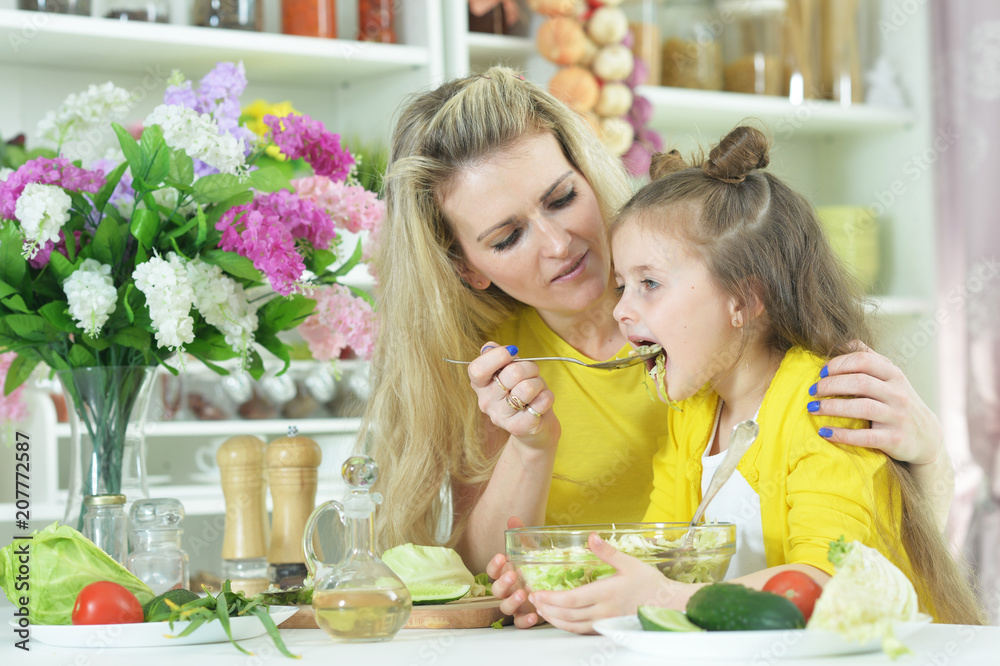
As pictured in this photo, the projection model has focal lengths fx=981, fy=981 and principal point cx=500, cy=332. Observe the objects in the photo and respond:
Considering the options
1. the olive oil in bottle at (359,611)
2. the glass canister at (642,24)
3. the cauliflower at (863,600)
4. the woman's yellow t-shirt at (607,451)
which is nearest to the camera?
the cauliflower at (863,600)

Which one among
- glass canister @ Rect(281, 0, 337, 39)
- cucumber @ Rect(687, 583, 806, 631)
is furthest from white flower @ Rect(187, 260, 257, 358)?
glass canister @ Rect(281, 0, 337, 39)

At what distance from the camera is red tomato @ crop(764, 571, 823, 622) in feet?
2.42

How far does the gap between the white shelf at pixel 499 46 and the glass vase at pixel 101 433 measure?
4.80 feet

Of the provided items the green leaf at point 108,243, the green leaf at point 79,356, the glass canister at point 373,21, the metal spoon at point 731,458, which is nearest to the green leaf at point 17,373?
the green leaf at point 79,356

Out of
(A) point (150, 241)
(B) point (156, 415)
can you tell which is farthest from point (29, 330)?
(B) point (156, 415)

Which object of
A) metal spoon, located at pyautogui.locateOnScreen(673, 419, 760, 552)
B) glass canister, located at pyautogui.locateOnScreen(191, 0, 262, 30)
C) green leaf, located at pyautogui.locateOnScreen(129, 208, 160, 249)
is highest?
glass canister, located at pyautogui.locateOnScreen(191, 0, 262, 30)

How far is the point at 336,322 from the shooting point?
1333 mm

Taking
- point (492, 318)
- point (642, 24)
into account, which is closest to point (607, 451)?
point (492, 318)

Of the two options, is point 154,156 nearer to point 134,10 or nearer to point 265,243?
point 265,243

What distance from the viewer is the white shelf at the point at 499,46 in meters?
2.42

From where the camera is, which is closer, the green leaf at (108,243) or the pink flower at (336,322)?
the green leaf at (108,243)

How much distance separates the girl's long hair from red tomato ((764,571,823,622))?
0.40m

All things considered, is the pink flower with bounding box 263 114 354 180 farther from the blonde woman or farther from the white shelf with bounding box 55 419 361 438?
the white shelf with bounding box 55 419 361 438

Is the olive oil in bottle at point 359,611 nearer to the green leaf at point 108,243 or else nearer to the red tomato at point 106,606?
the red tomato at point 106,606
